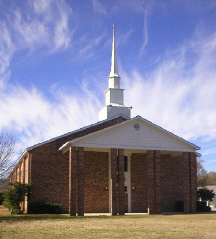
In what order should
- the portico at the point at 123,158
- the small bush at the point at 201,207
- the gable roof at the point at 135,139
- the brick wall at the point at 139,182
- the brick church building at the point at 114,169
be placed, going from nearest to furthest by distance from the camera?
1. the portico at the point at 123,158
2. the brick church building at the point at 114,169
3. the gable roof at the point at 135,139
4. the small bush at the point at 201,207
5. the brick wall at the point at 139,182

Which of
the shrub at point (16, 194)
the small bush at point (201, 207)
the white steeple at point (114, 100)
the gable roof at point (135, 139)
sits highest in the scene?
the white steeple at point (114, 100)

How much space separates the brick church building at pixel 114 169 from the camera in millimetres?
28812

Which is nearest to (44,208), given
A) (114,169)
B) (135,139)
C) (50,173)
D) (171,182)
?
(50,173)

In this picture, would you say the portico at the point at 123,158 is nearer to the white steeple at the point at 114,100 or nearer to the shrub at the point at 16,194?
the shrub at the point at 16,194

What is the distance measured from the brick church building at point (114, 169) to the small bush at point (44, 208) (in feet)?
2.27

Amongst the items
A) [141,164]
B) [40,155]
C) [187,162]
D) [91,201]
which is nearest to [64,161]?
[40,155]

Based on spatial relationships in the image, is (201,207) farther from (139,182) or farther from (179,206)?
(139,182)

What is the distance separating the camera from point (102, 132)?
2927 centimetres

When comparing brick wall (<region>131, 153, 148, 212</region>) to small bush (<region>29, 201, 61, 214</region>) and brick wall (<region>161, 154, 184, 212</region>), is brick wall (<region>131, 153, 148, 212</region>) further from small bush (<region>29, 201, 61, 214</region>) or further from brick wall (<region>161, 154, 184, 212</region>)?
small bush (<region>29, 201, 61, 214</region>)

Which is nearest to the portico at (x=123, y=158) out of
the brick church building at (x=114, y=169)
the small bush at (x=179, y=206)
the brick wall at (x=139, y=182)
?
the brick church building at (x=114, y=169)

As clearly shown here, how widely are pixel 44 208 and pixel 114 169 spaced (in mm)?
6020

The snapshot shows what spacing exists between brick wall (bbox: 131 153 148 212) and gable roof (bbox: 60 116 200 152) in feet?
15.4

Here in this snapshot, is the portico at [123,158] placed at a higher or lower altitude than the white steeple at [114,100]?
lower

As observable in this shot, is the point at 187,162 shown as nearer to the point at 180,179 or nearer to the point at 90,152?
the point at 180,179
